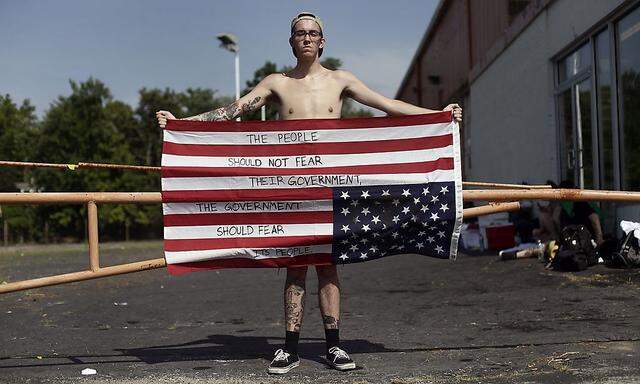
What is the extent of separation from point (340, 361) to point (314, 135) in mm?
1406

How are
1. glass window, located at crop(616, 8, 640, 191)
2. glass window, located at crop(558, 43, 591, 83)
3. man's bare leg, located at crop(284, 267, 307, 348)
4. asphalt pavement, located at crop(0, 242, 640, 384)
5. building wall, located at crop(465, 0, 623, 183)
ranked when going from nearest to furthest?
asphalt pavement, located at crop(0, 242, 640, 384)
man's bare leg, located at crop(284, 267, 307, 348)
glass window, located at crop(616, 8, 640, 191)
glass window, located at crop(558, 43, 591, 83)
building wall, located at crop(465, 0, 623, 183)

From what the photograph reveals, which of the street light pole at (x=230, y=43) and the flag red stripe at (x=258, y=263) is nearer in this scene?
the flag red stripe at (x=258, y=263)

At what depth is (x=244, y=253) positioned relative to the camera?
184 inches

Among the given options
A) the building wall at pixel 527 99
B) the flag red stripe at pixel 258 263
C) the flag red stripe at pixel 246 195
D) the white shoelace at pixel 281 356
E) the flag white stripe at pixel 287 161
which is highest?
the building wall at pixel 527 99

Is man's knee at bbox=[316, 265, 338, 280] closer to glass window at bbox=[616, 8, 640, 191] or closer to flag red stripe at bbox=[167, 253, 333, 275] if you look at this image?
flag red stripe at bbox=[167, 253, 333, 275]

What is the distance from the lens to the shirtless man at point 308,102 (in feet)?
15.6

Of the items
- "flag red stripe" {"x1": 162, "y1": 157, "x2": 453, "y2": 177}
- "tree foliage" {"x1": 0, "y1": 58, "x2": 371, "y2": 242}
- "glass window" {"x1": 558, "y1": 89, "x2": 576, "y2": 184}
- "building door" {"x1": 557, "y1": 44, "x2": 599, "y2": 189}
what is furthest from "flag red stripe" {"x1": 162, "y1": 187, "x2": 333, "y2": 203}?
"tree foliage" {"x1": 0, "y1": 58, "x2": 371, "y2": 242}

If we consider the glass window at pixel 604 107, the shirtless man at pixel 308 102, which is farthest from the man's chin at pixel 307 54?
the glass window at pixel 604 107

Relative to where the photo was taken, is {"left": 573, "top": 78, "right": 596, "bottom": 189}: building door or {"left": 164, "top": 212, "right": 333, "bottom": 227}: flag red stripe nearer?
{"left": 164, "top": 212, "right": 333, "bottom": 227}: flag red stripe

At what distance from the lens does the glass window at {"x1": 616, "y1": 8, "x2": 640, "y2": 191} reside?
35.8ft

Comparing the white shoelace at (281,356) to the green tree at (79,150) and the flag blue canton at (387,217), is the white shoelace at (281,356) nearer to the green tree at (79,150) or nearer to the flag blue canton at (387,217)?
the flag blue canton at (387,217)

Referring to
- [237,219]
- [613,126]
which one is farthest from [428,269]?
[237,219]

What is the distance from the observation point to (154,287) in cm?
1105

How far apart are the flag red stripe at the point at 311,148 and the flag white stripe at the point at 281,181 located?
0.16 metres
